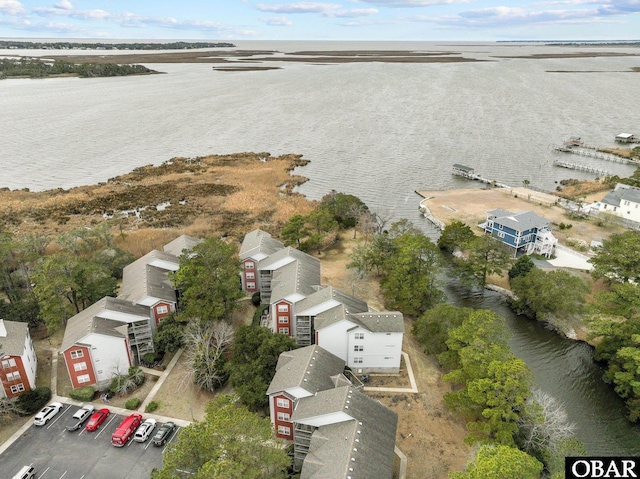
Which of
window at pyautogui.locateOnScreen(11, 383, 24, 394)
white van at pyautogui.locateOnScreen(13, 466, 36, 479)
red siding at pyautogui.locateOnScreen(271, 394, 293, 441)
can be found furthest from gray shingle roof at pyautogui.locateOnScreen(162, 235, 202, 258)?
red siding at pyautogui.locateOnScreen(271, 394, 293, 441)

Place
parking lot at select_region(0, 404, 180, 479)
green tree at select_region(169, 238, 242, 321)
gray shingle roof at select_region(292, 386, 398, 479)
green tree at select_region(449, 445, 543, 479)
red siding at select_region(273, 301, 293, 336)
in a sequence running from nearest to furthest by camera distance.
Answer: green tree at select_region(449, 445, 543, 479) < gray shingle roof at select_region(292, 386, 398, 479) < parking lot at select_region(0, 404, 180, 479) < green tree at select_region(169, 238, 242, 321) < red siding at select_region(273, 301, 293, 336)

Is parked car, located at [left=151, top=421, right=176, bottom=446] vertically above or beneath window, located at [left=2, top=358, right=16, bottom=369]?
beneath

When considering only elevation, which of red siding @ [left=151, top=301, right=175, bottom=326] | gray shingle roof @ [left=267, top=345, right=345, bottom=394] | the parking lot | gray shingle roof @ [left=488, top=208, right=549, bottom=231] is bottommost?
the parking lot

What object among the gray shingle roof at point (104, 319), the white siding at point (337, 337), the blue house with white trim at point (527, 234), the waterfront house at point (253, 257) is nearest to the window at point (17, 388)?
the gray shingle roof at point (104, 319)

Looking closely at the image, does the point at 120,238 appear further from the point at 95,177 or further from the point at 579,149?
the point at 579,149

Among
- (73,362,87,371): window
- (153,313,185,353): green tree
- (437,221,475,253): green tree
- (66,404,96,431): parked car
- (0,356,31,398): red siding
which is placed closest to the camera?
(66,404,96,431): parked car

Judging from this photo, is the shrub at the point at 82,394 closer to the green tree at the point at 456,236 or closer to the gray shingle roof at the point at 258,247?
the gray shingle roof at the point at 258,247

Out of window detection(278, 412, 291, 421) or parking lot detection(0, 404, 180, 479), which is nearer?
parking lot detection(0, 404, 180, 479)

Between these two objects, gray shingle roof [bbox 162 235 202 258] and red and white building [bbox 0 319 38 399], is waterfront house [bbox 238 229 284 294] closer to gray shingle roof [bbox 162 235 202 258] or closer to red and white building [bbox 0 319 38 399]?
gray shingle roof [bbox 162 235 202 258]
